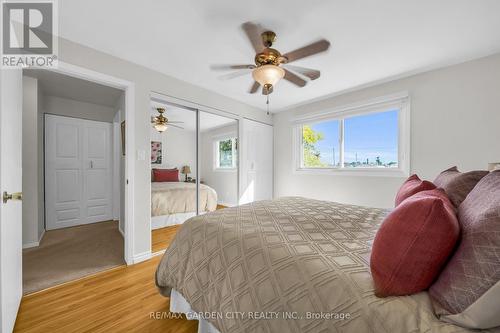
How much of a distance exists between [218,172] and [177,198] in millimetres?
809

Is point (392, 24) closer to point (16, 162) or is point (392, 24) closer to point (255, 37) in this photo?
point (255, 37)

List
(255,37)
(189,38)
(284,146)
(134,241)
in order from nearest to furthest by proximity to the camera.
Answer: (255,37) → (189,38) → (134,241) → (284,146)

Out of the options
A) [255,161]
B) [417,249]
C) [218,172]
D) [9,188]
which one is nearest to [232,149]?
[218,172]

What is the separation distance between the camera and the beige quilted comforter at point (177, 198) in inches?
109

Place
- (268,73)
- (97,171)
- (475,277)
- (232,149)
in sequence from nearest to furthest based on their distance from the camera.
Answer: (475,277)
(268,73)
(232,149)
(97,171)

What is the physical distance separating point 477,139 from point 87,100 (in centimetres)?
571

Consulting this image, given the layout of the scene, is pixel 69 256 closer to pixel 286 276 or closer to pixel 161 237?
pixel 161 237

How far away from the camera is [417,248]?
0.71 metres

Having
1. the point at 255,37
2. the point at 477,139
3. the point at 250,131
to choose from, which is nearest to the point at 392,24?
the point at 255,37

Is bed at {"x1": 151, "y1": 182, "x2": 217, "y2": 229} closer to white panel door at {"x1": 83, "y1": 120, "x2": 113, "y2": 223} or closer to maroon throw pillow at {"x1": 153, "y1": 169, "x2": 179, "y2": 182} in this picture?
maroon throw pillow at {"x1": 153, "y1": 169, "x2": 179, "y2": 182}

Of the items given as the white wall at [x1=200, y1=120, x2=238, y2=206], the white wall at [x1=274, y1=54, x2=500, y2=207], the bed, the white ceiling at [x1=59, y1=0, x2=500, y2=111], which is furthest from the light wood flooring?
the white wall at [x1=274, y1=54, x2=500, y2=207]

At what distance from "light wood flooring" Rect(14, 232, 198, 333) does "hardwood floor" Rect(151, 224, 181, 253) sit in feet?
2.07

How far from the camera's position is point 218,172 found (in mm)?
3492

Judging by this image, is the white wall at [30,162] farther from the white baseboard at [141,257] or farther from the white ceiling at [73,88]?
the white baseboard at [141,257]
